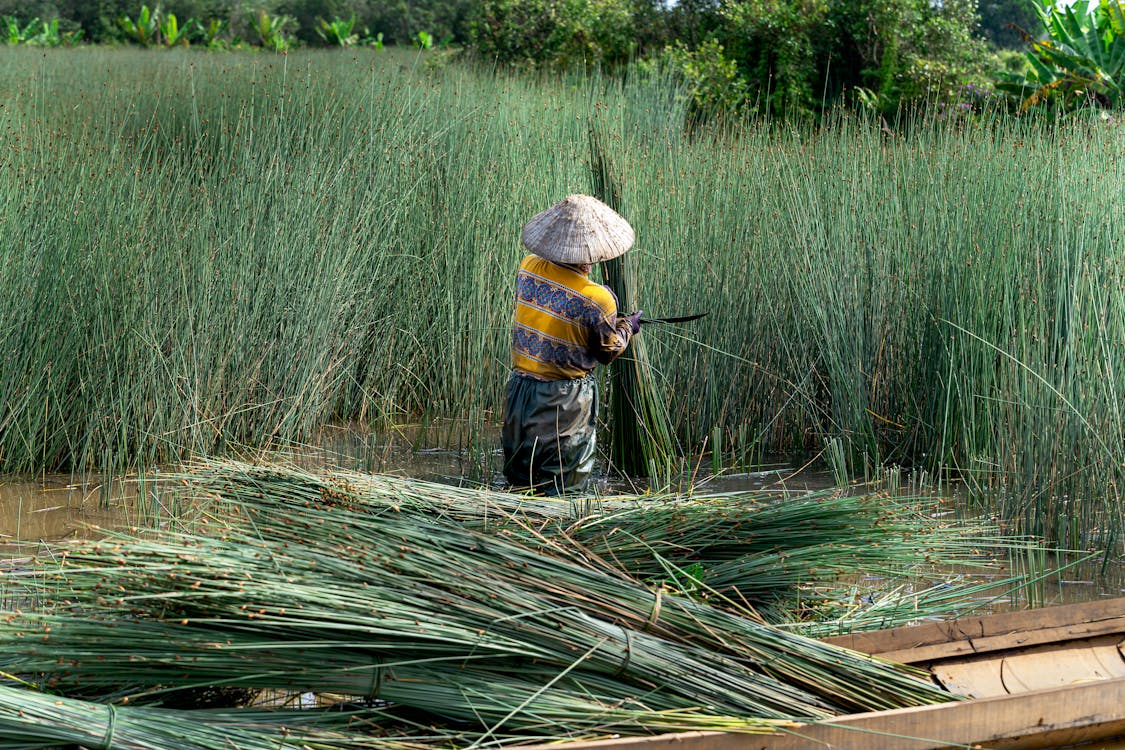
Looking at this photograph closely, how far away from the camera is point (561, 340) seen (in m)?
4.39

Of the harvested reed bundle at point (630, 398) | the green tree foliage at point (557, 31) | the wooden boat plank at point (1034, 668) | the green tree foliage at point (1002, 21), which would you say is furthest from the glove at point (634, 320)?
the green tree foliage at point (1002, 21)

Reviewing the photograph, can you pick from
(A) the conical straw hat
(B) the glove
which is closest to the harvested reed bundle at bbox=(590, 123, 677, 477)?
(B) the glove

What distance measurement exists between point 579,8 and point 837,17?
9.76ft

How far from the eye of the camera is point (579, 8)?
44.9 ft

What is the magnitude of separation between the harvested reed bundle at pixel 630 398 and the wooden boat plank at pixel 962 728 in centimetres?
225

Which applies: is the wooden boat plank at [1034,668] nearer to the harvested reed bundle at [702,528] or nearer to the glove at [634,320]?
the harvested reed bundle at [702,528]

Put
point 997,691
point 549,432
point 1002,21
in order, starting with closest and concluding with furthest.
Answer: point 997,691 → point 549,432 → point 1002,21

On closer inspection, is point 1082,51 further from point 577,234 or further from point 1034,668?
point 1034,668

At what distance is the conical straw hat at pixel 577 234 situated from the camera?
14.0ft

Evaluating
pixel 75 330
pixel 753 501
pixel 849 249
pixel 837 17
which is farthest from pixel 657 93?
pixel 753 501

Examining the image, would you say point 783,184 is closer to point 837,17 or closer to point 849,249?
point 849,249

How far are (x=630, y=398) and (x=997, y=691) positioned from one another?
2.34 metres

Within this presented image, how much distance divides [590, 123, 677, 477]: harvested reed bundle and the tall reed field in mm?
252

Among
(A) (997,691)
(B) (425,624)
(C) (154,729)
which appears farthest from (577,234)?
(C) (154,729)
